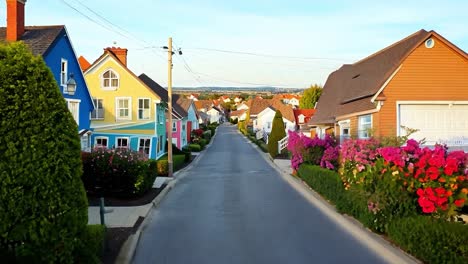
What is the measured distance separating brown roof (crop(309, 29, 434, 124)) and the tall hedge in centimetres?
1686

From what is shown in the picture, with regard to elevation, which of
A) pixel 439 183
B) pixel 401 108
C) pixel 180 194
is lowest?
pixel 180 194

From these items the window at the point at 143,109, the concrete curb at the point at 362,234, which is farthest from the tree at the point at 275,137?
the concrete curb at the point at 362,234

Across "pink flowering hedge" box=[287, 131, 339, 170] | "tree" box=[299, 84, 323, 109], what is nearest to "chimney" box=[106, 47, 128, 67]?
"pink flowering hedge" box=[287, 131, 339, 170]

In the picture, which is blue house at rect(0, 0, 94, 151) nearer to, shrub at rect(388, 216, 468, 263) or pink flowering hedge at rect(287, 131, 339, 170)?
pink flowering hedge at rect(287, 131, 339, 170)

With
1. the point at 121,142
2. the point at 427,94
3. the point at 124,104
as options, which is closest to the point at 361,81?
the point at 427,94

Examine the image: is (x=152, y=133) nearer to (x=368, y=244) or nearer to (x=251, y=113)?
(x=368, y=244)

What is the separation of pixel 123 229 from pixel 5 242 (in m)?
5.93

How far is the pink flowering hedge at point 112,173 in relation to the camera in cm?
1733

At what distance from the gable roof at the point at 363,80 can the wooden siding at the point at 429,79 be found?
1.21ft

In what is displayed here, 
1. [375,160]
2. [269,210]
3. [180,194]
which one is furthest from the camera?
[180,194]

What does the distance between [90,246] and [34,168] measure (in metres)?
1.94

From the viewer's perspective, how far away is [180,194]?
20.1 metres

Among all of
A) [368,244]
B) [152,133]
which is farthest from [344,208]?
[152,133]

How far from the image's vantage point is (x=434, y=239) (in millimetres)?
8469
